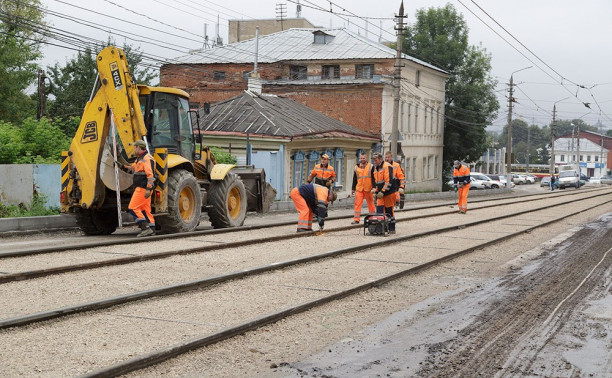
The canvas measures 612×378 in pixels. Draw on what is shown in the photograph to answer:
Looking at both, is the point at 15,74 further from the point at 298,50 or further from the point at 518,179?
the point at 518,179

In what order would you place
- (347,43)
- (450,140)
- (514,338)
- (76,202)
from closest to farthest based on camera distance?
(514,338), (76,202), (347,43), (450,140)

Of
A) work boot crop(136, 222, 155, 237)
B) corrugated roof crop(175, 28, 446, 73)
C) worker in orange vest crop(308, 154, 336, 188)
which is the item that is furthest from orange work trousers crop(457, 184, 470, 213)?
corrugated roof crop(175, 28, 446, 73)

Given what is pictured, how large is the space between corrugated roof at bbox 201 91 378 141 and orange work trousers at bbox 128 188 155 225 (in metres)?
19.5

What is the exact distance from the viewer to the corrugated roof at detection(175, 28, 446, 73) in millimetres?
51844

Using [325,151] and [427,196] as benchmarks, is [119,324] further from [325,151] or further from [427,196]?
[427,196]

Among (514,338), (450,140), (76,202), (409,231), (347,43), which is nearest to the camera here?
(514,338)

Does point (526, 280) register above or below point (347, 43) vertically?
A: below

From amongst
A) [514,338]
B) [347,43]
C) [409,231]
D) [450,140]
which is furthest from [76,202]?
[450,140]

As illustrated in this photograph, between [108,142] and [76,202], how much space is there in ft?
4.39

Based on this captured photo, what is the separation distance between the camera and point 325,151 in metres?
40.8

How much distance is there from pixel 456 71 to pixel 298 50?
19.0m

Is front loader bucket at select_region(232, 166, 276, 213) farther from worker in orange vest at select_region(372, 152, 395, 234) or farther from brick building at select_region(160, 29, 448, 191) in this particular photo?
brick building at select_region(160, 29, 448, 191)

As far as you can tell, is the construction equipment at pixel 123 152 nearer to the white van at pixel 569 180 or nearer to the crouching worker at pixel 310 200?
the crouching worker at pixel 310 200

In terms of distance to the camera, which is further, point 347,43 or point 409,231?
point 347,43
